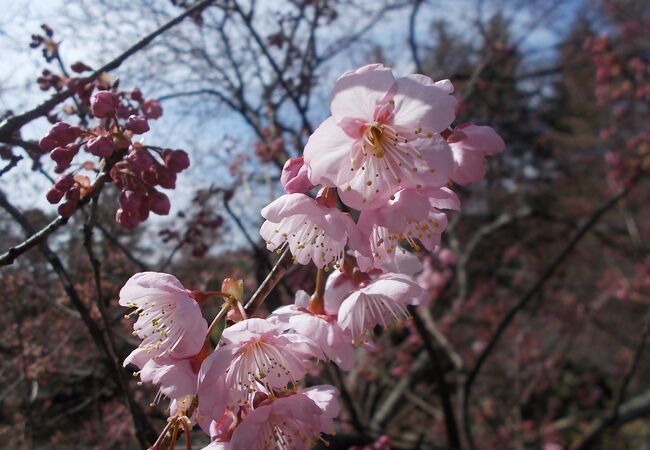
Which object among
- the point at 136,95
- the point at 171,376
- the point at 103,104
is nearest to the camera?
the point at 171,376

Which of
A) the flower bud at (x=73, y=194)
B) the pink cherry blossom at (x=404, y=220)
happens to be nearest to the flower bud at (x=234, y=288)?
the pink cherry blossom at (x=404, y=220)

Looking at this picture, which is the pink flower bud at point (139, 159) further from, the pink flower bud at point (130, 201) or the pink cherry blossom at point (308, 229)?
the pink cherry blossom at point (308, 229)

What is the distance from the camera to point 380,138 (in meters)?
0.88

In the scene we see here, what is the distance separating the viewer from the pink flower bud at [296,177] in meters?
0.89

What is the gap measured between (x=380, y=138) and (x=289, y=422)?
546 mm

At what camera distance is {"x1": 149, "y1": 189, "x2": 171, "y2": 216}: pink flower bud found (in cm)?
109

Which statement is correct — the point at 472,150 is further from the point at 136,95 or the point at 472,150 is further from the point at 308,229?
the point at 136,95

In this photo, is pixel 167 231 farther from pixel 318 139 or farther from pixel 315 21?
pixel 315 21

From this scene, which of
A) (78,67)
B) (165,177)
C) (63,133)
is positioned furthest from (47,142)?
(78,67)

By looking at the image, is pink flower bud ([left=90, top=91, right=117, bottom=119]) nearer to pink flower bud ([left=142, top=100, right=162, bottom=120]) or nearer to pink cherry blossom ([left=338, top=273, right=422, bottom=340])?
pink flower bud ([left=142, top=100, right=162, bottom=120])

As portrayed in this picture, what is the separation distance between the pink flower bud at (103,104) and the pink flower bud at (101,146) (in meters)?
0.06

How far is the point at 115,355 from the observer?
144cm

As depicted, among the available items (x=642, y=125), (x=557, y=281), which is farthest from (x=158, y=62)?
(x=642, y=125)

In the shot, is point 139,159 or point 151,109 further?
point 151,109
